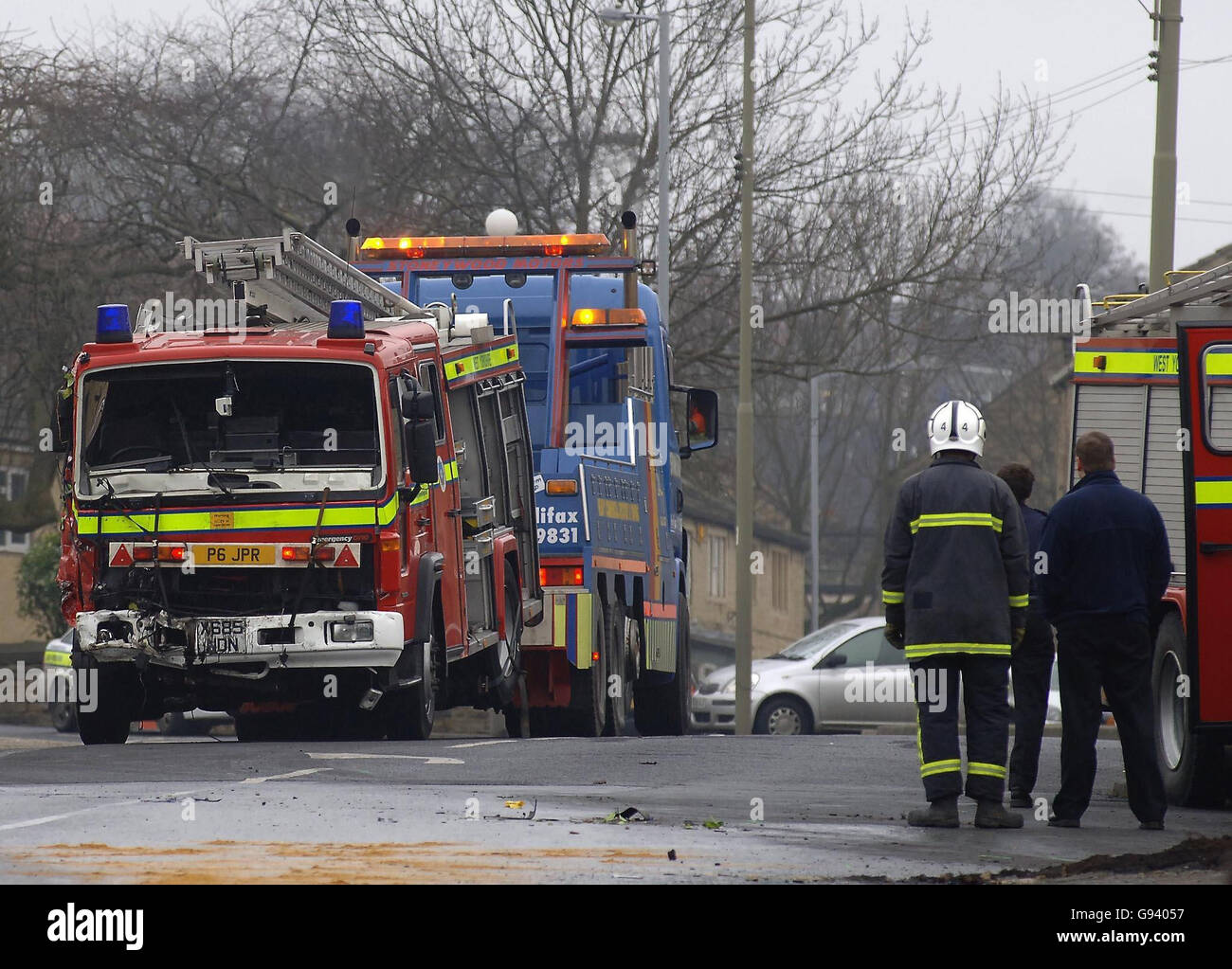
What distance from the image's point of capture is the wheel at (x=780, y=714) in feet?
83.3

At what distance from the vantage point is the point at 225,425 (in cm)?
1364

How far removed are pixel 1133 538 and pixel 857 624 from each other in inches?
596

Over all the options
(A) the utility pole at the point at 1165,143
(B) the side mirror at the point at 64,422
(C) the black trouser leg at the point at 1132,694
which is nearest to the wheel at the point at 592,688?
(B) the side mirror at the point at 64,422

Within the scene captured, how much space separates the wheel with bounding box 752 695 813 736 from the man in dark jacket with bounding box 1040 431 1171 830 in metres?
15.1

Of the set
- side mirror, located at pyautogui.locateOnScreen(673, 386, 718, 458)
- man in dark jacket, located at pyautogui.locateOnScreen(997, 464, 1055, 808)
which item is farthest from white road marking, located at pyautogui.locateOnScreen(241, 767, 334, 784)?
side mirror, located at pyautogui.locateOnScreen(673, 386, 718, 458)

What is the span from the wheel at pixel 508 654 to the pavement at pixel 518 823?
5.22ft

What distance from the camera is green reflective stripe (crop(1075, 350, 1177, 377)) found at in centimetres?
1390

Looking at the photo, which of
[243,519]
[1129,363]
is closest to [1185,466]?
[1129,363]

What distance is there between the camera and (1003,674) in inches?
381

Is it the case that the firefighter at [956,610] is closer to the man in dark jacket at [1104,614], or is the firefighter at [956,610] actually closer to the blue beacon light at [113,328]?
the man in dark jacket at [1104,614]

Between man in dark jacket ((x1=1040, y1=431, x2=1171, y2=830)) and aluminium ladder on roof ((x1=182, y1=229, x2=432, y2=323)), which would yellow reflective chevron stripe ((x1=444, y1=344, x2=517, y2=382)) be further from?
Result: man in dark jacket ((x1=1040, y1=431, x2=1171, y2=830))
